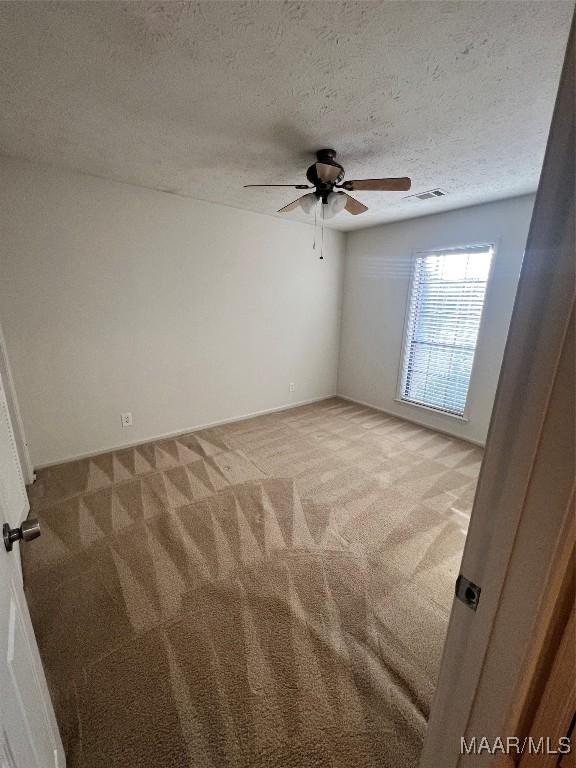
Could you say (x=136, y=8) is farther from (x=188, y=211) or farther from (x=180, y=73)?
(x=188, y=211)

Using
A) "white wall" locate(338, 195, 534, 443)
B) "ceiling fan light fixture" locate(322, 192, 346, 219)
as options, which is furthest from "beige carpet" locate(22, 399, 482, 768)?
"ceiling fan light fixture" locate(322, 192, 346, 219)

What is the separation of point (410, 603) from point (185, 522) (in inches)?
56.8

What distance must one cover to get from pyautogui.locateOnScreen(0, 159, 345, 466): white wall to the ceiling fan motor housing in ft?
4.97

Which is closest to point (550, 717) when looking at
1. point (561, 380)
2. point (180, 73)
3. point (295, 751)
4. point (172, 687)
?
point (561, 380)

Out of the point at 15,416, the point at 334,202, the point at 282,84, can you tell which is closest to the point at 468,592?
the point at 282,84

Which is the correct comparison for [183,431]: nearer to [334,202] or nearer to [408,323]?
[334,202]

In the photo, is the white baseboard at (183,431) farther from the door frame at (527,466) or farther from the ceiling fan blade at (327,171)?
the door frame at (527,466)

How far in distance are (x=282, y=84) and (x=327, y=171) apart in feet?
2.02

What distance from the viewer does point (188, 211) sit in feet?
9.94

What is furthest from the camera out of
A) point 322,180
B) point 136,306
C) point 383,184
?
point 136,306

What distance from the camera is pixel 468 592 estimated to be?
0.63 m

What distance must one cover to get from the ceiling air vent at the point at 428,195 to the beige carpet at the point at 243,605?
248cm

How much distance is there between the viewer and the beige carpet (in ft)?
3.62

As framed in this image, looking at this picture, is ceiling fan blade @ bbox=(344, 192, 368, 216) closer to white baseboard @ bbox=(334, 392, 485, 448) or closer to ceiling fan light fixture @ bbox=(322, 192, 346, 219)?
ceiling fan light fixture @ bbox=(322, 192, 346, 219)
